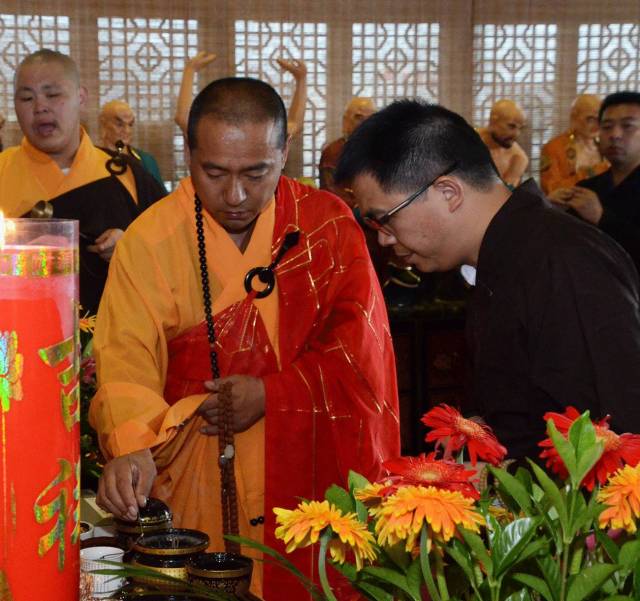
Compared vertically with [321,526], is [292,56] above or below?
above

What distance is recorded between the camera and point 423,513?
675 mm

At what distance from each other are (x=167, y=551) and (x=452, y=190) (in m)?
0.69

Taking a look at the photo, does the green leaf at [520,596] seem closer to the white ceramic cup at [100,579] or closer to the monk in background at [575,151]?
the white ceramic cup at [100,579]

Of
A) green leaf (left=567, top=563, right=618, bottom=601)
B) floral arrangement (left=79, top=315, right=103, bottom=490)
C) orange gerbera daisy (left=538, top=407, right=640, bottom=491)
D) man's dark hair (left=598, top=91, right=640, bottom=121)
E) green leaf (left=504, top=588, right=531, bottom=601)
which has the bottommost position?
floral arrangement (left=79, top=315, right=103, bottom=490)

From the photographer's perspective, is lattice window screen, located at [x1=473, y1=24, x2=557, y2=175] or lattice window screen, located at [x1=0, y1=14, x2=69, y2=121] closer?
lattice window screen, located at [x1=0, y1=14, x2=69, y2=121]

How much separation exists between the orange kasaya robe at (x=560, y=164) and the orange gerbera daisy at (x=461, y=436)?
5.86 meters

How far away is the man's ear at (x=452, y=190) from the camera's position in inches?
58.6

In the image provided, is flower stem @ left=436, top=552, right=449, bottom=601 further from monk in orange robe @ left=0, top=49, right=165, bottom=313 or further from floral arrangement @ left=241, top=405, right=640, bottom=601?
monk in orange robe @ left=0, top=49, right=165, bottom=313

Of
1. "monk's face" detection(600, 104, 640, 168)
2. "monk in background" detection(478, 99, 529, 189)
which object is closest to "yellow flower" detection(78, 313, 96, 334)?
"monk's face" detection(600, 104, 640, 168)

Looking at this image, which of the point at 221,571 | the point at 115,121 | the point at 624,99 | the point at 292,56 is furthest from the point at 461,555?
the point at 292,56

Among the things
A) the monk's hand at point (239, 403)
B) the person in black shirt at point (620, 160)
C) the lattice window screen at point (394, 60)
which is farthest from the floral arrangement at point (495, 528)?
the lattice window screen at point (394, 60)

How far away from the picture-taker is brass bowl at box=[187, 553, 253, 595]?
0.96 meters

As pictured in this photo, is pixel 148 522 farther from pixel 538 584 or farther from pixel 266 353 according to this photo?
pixel 266 353

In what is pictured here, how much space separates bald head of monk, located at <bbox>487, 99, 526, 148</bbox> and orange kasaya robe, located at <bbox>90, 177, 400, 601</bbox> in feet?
15.7
